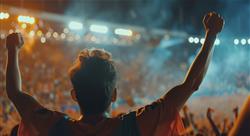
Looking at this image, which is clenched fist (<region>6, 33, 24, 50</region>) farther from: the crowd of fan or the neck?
the crowd of fan

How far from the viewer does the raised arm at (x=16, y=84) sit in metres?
1.66

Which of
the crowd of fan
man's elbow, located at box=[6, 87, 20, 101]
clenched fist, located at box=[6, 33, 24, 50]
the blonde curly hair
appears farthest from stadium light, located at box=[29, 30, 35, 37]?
the blonde curly hair

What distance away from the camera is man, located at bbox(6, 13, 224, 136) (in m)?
1.59

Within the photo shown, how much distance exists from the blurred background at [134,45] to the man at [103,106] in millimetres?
6988

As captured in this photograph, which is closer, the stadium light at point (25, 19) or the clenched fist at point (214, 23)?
the clenched fist at point (214, 23)

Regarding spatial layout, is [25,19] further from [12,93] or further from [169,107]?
[169,107]

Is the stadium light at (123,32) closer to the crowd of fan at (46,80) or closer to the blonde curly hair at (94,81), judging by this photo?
the crowd of fan at (46,80)

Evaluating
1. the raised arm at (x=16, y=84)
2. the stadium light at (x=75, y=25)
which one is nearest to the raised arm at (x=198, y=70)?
the raised arm at (x=16, y=84)

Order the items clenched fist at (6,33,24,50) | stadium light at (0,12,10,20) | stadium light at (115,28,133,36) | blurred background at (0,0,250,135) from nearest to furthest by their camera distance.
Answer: clenched fist at (6,33,24,50), blurred background at (0,0,250,135), stadium light at (0,12,10,20), stadium light at (115,28,133,36)

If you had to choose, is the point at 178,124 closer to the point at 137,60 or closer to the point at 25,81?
the point at 25,81

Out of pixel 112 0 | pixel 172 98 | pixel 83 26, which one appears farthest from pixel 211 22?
pixel 83 26

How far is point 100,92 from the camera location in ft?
5.36

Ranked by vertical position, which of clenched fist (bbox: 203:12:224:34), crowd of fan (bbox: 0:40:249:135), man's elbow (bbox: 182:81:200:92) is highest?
clenched fist (bbox: 203:12:224:34)

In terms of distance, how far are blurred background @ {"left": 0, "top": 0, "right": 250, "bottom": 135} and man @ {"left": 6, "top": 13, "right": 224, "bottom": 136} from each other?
6988mm
